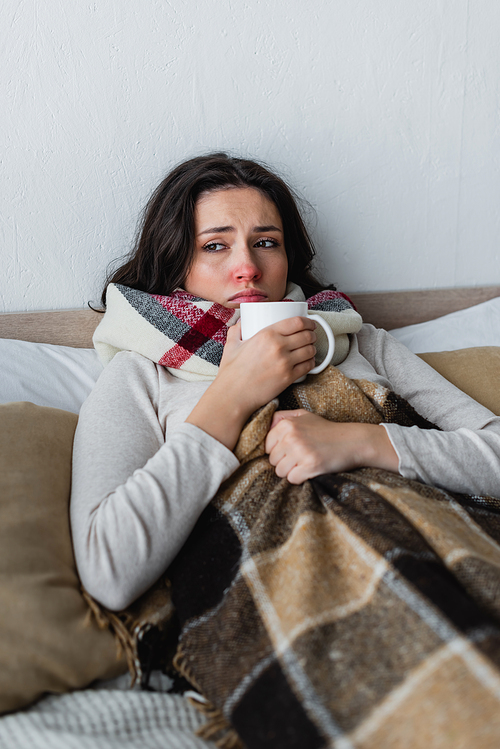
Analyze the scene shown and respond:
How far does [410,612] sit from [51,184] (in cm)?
116

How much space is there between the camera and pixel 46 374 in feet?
3.67

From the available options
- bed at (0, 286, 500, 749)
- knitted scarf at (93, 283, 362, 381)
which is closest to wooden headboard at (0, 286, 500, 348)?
bed at (0, 286, 500, 749)

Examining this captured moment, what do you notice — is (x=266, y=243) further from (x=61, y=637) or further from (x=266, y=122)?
(x=61, y=637)

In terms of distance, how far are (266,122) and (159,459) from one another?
3.25 feet

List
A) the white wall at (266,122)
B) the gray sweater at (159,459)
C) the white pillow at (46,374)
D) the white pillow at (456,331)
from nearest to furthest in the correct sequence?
the gray sweater at (159,459), the white pillow at (46,374), the white wall at (266,122), the white pillow at (456,331)

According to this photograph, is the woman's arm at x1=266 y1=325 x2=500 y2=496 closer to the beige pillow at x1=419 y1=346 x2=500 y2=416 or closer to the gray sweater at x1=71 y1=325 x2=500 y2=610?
the gray sweater at x1=71 y1=325 x2=500 y2=610

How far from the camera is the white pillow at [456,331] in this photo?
1.38 meters

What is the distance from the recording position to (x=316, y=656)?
531 millimetres

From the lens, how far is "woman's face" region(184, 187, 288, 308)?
3.40ft

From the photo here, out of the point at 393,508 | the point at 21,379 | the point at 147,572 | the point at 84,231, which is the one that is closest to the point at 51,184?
the point at 84,231

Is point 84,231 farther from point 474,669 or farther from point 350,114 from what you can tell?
point 474,669

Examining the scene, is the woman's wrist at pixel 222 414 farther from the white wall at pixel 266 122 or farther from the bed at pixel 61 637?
the white wall at pixel 266 122

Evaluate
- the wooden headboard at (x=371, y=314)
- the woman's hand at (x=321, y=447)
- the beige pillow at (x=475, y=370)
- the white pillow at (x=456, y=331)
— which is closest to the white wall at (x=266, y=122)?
the wooden headboard at (x=371, y=314)

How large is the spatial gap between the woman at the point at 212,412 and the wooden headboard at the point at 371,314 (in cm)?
11
